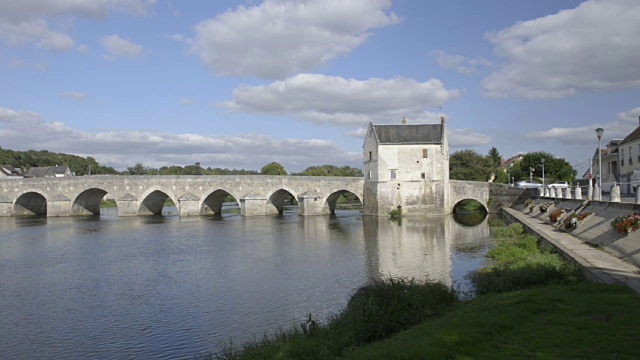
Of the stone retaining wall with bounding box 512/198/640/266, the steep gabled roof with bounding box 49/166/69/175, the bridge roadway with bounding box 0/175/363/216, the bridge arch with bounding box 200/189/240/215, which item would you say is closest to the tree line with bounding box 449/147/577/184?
the bridge roadway with bounding box 0/175/363/216

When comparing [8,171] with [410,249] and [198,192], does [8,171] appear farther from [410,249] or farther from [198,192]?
[410,249]

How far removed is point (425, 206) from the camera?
40.3 m

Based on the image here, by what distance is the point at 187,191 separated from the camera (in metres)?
45.5

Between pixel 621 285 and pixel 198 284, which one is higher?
pixel 621 285

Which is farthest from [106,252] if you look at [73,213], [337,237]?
[73,213]

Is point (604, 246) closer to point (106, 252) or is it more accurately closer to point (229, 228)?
point (106, 252)

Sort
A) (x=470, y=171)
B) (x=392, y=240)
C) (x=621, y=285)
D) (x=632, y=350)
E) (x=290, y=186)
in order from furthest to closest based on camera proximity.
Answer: (x=470, y=171) → (x=290, y=186) → (x=392, y=240) → (x=621, y=285) → (x=632, y=350)

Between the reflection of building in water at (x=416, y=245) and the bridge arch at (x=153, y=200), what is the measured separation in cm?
1924

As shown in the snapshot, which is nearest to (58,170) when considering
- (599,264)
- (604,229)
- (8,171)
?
(8,171)

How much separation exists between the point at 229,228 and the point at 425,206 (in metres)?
16.2

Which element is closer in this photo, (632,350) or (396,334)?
(632,350)

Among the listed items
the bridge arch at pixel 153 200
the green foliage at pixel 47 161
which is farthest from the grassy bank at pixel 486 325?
the green foliage at pixel 47 161

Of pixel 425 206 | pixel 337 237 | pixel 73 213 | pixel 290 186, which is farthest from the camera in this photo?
pixel 73 213

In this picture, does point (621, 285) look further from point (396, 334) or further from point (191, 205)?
point (191, 205)
